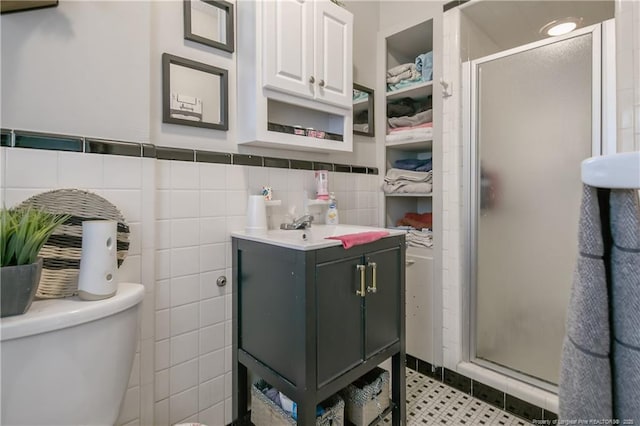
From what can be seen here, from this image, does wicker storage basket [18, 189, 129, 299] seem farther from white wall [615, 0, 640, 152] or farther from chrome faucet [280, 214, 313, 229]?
white wall [615, 0, 640, 152]

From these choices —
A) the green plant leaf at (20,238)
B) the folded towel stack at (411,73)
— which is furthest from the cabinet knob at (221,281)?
the folded towel stack at (411,73)

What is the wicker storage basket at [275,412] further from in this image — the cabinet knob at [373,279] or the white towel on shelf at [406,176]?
the white towel on shelf at [406,176]

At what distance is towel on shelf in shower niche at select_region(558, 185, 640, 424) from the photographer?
1.27 feet

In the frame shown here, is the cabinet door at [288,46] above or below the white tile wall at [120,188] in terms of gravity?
above

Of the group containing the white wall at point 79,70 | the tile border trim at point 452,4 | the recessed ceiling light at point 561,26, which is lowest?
the white wall at point 79,70

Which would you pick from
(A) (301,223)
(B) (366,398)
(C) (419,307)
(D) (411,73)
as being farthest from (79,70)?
(C) (419,307)

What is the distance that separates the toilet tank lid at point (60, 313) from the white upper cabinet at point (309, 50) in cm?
94

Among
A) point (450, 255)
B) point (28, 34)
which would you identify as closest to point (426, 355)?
point (450, 255)

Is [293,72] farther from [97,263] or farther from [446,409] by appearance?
[446,409]

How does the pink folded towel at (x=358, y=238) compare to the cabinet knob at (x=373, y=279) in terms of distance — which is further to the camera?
the cabinet knob at (x=373, y=279)

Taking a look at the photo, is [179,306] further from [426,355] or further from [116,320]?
[426,355]

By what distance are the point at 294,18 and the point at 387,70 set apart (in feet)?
3.03

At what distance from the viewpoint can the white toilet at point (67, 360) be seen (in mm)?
684

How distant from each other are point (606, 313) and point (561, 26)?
2.13m
